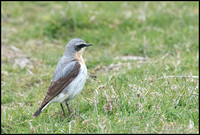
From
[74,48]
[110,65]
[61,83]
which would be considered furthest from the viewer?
[110,65]

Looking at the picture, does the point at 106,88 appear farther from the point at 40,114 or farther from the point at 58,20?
the point at 58,20

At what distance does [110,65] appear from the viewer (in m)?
8.61

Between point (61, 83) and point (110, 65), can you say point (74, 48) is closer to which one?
point (61, 83)

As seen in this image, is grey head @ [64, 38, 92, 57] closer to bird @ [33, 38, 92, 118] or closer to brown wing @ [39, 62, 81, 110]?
bird @ [33, 38, 92, 118]

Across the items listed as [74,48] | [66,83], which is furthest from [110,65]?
[66,83]

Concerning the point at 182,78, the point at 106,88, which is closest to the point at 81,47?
the point at 106,88

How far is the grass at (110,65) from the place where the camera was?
5117 millimetres

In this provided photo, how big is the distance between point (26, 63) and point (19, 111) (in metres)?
3.49

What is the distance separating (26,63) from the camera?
29.9ft

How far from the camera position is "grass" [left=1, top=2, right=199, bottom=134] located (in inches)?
201

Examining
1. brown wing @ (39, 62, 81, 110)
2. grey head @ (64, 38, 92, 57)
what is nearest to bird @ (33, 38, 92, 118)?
brown wing @ (39, 62, 81, 110)

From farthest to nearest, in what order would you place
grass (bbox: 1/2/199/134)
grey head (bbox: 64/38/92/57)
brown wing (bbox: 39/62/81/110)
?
grey head (bbox: 64/38/92/57)
brown wing (bbox: 39/62/81/110)
grass (bbox: 1/2/199/134)

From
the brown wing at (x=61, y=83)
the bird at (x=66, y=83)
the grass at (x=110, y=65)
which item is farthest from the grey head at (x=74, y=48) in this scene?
the grass at (x=110, y=65)

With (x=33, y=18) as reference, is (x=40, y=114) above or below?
below
